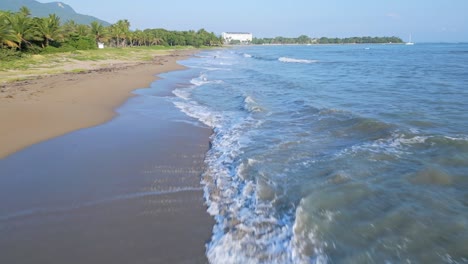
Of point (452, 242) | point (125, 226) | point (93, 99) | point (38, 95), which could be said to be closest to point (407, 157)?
point (452, 242)

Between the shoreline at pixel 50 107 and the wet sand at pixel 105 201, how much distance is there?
83 cm

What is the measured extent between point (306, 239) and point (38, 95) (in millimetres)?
13261

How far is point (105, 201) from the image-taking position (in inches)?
193

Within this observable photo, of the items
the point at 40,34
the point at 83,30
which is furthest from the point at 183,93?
the point at 83,30

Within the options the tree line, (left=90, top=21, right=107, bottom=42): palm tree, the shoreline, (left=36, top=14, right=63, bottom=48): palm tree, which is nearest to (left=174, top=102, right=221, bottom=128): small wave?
the shoreline

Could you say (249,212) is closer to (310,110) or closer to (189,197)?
(189,197)

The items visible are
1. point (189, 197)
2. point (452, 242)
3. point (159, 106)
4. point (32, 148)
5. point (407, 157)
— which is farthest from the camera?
point (159, 106)

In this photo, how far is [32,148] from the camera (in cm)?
719

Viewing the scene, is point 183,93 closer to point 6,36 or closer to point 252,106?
point 252,106

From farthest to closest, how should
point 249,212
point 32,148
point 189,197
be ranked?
point 32,148 → point 189,197 → point 249,212

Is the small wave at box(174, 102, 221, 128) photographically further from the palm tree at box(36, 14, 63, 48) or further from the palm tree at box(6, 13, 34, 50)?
the palm tree at box(36, 14, 63, 48)

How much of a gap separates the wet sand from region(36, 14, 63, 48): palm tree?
40548 millimetres

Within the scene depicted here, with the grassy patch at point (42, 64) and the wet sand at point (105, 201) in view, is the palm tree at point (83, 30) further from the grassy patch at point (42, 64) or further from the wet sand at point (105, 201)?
the wet sand at point (105, 201)

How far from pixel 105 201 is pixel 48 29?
45461 millimetres
